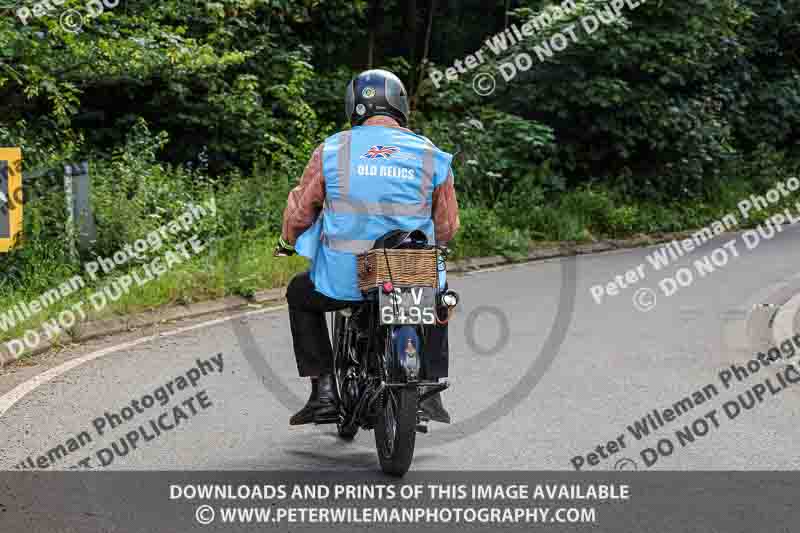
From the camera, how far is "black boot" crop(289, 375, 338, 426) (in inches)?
254

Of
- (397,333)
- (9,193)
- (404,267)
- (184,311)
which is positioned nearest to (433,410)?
(397,333)

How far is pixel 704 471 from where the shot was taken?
620 cm

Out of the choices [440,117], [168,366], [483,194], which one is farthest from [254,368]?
[440,117]

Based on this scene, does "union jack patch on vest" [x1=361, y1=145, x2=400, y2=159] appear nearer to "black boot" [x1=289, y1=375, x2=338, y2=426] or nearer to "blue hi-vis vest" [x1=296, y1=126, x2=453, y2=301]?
"blue hi-vis vest" [x1=296, y1=126, x2=453, y2=301]

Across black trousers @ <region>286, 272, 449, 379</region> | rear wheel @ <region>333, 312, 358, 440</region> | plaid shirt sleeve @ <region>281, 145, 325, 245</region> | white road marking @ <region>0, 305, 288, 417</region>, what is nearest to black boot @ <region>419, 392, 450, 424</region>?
black trousers @ <region>286, 272, 449, 379</region>

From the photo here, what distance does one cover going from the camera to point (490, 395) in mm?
7980

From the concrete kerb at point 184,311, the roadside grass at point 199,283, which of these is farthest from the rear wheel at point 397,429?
the roadside grass at point 199,283

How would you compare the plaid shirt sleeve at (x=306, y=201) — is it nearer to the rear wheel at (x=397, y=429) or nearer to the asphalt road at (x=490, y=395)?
the rear wheel at (x=397, y=429)

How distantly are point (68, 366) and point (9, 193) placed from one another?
3127 mm

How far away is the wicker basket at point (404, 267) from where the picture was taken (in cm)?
583

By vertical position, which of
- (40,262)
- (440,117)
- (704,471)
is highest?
(440,117)

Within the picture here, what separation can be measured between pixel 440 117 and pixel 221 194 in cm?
551

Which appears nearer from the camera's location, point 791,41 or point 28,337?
→ point 28,337

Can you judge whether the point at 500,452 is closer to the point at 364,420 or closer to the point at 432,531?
the point at 364,420
